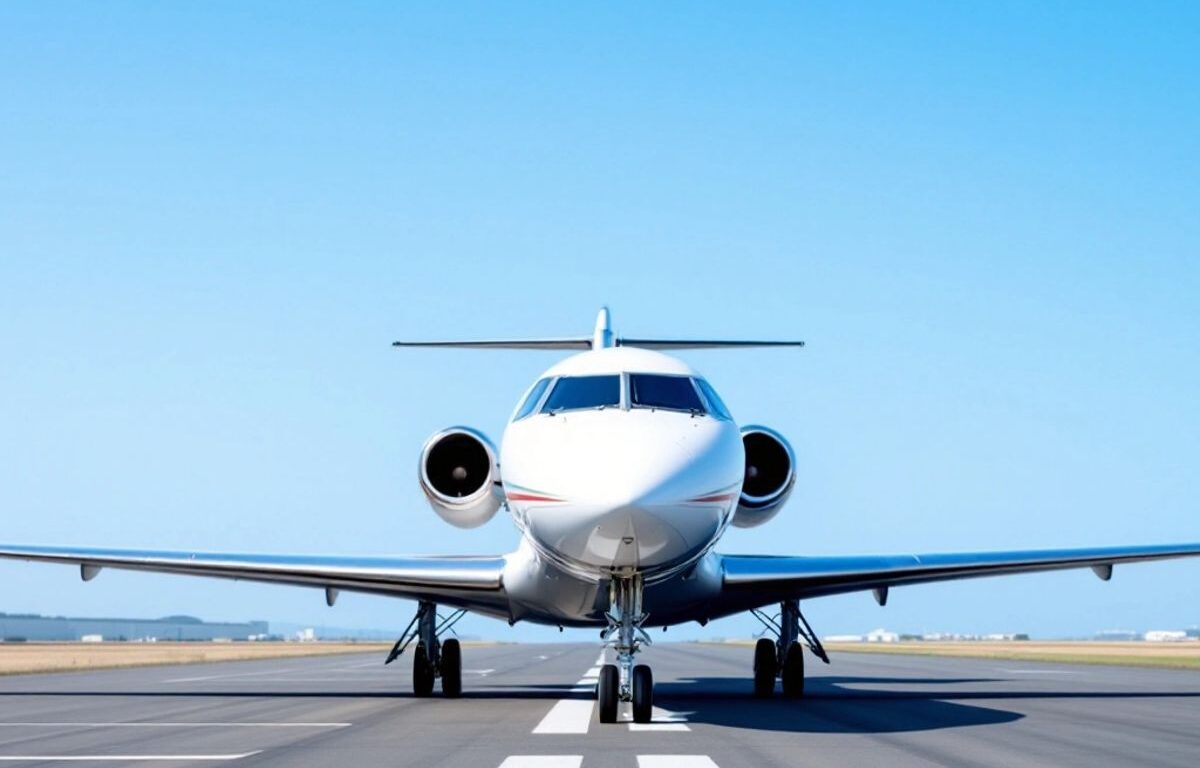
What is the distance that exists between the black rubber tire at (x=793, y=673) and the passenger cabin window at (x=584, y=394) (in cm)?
725

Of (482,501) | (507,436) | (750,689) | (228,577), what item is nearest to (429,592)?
(482,501)

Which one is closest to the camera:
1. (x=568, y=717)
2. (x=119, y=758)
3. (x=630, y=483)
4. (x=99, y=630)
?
(x=119, y=758)

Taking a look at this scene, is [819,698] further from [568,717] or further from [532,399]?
[532,399]

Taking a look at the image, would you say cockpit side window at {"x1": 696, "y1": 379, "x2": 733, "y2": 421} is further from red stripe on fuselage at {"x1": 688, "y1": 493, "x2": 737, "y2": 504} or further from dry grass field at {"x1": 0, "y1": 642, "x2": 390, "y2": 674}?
dry grass field at {"x1": 0, "y1": 642, "x2": 390, "y2": 674}

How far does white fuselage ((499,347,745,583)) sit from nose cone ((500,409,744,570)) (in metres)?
0.01

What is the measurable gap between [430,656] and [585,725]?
6474 mm

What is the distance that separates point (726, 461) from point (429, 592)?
685 cm

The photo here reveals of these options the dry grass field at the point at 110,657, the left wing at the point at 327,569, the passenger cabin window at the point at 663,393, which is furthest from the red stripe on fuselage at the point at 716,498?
the dry grass field at the point at 110,657

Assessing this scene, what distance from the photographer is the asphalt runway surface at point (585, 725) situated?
10.7 meters

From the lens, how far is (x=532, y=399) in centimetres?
1525

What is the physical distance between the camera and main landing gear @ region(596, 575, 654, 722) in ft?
45.2

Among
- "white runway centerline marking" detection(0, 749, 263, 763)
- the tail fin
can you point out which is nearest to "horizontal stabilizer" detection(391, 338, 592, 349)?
the tail fin

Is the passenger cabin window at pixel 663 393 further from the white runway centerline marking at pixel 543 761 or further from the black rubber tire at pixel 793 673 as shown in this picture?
the black rubber tire at pixel 793 673

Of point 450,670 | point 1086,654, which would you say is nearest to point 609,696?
point 450,670
